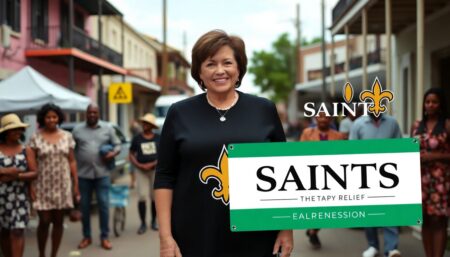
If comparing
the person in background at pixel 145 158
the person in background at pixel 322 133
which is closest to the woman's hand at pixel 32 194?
the person in background at pixel 145 158

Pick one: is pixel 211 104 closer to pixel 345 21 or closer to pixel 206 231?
pixel 206 231

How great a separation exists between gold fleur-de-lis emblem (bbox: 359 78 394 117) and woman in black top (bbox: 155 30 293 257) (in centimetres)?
53

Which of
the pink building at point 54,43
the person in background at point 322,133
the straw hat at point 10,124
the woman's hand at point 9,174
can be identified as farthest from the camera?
the pink building at point 54,43

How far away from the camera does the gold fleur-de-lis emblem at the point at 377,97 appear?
3041 millimetres

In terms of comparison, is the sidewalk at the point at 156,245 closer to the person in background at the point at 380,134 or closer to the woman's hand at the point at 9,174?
the person in background at the point at 380,134

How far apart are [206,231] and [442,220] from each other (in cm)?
397

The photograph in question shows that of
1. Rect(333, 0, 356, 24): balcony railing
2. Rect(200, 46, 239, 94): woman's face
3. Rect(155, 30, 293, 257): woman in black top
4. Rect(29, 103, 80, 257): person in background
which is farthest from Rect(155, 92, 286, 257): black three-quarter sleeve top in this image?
Rect(333, 0, 356, 24): balcony railing

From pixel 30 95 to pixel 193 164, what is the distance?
25.8ft

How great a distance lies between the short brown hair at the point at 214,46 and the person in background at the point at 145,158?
6.58 metres

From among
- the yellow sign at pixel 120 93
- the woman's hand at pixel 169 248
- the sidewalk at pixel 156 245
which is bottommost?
the sidewalk at pixel 156 245

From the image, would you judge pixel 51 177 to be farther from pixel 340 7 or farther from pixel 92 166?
pixel 340 7

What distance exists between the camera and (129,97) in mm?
16609

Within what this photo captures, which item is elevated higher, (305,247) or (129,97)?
(129,97)

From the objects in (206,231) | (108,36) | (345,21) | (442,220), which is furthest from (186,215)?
(108,36)
